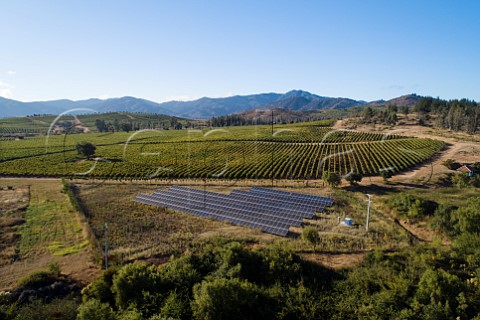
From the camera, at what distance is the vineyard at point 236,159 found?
192ft

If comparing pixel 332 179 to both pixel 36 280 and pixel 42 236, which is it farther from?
pixel 36 280

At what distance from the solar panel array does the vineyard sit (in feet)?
46.0

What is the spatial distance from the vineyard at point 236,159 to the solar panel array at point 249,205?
14.0m

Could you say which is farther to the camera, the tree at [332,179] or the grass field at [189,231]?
the tree at [332,179]

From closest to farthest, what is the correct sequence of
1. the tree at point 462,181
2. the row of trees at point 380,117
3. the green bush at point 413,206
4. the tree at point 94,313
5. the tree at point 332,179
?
the tree at point 94,313, the green bush at point 413,206, the tree at point 462,181, the tree at point 332,179, the row of trees at point 380,117

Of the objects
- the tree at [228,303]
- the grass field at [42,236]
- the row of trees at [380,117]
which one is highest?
the row of trees at [380,117]

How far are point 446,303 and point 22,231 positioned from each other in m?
37.7

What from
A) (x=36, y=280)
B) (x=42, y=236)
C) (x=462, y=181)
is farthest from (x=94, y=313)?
(x=462, y=181)

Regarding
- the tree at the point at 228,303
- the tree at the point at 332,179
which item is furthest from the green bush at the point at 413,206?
the tree at the point at 228,303

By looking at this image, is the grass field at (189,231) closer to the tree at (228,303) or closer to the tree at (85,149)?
the tree at (228,303)

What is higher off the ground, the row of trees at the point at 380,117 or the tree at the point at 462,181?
the row of trees at the point at 380,117

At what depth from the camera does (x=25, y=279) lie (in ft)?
70.7

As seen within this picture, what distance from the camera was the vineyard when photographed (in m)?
58.6

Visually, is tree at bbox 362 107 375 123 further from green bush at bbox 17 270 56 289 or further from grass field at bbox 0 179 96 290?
green bush at bbox 17 270 56 289
